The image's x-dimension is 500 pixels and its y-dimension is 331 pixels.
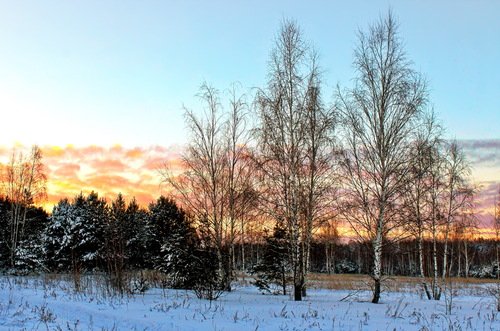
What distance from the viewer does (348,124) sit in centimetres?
1934

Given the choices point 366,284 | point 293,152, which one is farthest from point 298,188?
point 366,284

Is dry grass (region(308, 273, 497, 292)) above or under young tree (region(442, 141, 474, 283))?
under

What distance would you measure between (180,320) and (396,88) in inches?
550

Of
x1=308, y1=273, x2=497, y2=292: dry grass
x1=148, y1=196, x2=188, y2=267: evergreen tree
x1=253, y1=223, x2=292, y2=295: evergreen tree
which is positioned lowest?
x1=308, y1=273, x2=497, y2=292: dry grass

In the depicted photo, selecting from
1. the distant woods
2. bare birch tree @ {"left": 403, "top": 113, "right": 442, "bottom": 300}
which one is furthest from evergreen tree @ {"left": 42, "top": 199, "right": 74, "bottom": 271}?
bare birch tree @ {"left": 403, "top": 113, "right": 442, "bottom": 300}

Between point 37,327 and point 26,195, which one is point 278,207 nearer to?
point 37,327

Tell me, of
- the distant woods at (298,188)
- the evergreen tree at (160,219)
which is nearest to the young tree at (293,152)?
the distant woods at (298,188)

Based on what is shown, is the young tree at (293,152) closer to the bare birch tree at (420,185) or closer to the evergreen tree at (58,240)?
the bare birch tree at (420,185)

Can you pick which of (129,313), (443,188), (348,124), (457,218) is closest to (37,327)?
(129,313)

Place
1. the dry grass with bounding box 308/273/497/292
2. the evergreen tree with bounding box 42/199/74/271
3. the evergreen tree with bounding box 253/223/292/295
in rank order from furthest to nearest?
the evergreen tree with bounding box 42/199/74/271 → the dry grass with bounding box 308/273/497/292 → the evergreen tree with bounding box 253/223/292/295

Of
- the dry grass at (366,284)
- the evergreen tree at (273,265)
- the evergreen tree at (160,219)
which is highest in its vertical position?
the evergreen tree at (160,219)

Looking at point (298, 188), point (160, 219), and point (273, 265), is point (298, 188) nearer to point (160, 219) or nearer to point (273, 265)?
point (273, 265)

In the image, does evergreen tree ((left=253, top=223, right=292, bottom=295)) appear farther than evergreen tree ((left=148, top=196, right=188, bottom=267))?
No

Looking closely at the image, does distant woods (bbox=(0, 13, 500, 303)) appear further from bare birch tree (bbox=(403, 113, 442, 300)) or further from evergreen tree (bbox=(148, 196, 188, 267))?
evergreen tree (bbox=(148, 196, 188, 267))
